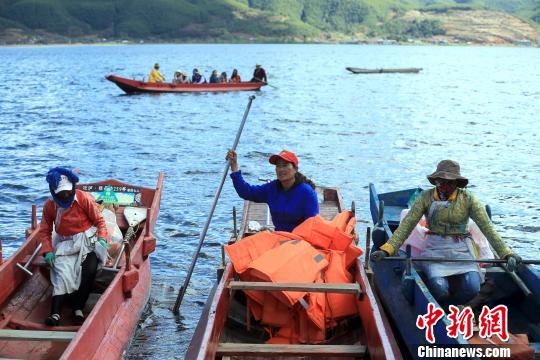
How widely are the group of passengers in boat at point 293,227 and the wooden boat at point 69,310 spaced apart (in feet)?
1.21

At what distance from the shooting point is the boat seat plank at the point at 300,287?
7.11m

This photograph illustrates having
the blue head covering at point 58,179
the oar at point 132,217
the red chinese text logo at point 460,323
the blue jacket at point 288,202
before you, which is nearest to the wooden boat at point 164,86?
the oar at point 132,217

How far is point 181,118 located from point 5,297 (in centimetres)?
2840

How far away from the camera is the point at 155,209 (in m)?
11.3

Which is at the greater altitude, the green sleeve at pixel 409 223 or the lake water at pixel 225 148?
the green sleeve at pixel 409 223

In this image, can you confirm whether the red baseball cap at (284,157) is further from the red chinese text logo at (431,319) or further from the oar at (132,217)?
the oar at (132,217)

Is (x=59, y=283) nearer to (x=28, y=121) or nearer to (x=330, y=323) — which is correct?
(x=330, y=323)

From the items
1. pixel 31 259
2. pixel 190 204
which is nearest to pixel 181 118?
pixel 190 204

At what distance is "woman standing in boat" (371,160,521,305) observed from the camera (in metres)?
7.89

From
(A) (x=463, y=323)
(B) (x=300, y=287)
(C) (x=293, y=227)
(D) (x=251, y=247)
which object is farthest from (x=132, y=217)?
(A) (x=463, y=323)

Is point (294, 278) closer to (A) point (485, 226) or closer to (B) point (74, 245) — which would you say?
(A) point (485, 226)

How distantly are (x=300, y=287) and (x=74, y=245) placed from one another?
129 inches

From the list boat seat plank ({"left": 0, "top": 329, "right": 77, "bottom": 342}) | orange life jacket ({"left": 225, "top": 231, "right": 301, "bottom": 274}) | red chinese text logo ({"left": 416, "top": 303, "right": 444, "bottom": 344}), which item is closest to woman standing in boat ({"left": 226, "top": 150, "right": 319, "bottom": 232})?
orange life jacket ({"left": 225, "top": 231, "right": 301, "bottom": 274})

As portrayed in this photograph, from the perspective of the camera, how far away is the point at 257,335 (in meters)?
7.70
